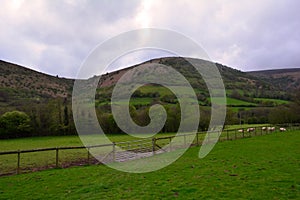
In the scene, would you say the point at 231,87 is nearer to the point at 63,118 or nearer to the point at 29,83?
the point at 63,118

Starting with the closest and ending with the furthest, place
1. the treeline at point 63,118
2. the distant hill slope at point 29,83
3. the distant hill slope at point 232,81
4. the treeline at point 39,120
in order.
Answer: the treeline at point 39,120
the treeline at point 63,118
the distant hill slope at point 29,83
the distant hill slope at point 232,81

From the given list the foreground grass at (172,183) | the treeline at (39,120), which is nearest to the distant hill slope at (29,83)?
the treeline at (39,120)

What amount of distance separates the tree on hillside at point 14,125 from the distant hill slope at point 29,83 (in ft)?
139

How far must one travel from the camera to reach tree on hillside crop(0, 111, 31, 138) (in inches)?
1868

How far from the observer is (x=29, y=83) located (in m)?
110

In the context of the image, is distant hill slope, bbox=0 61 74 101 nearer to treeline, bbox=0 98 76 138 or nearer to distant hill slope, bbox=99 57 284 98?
distant hill slope, bbox=99 57 284 98

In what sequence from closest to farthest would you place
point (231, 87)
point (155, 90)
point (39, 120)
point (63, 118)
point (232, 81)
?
point (39, 120) → point (63, 118) → point (155, 90) → point (231, 87) → point (232, 81)

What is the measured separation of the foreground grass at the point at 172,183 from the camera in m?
7.65

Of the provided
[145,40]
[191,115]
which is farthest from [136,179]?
[191,115]

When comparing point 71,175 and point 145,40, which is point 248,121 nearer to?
point 145,40

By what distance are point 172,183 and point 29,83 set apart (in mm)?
112578

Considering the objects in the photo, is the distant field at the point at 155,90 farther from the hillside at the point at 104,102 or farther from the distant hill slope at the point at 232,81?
the distant hill slope at the point at 232,81

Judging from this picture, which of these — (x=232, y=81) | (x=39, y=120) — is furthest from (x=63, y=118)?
(x=232, y=81)

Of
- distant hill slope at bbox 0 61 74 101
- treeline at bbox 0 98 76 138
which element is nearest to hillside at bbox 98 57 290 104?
treeline at bbox 0 98 76 138
